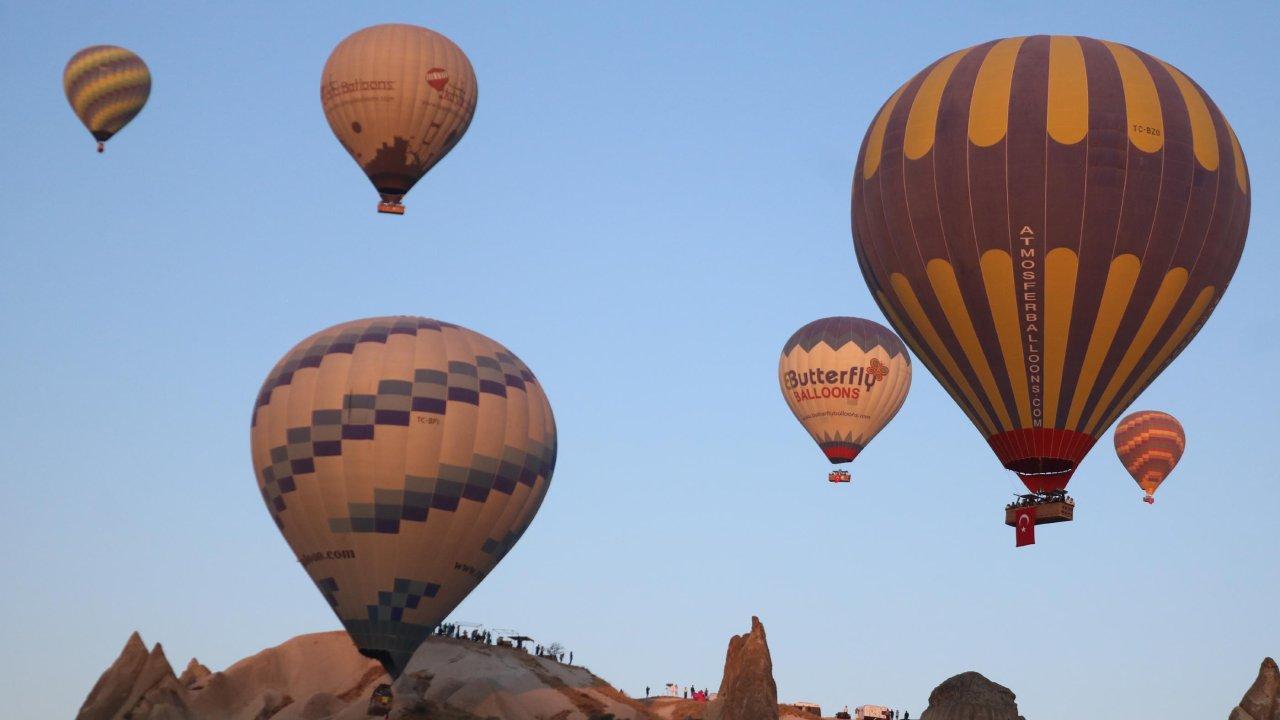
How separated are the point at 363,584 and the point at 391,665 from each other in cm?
255

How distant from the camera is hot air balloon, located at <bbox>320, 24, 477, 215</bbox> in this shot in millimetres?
67188

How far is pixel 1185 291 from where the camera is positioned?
54000 millimetres

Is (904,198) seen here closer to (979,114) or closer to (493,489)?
(979,114)

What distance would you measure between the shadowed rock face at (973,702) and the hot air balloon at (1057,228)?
1784 cm

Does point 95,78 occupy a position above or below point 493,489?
above

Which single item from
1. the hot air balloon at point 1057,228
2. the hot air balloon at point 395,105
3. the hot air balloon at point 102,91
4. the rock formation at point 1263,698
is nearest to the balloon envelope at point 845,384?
the rock formation at point 1263,698

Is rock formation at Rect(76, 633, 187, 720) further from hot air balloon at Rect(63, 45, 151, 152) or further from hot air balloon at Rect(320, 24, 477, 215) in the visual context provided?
hot air balloon at Rect(320, 24, 477, 215)

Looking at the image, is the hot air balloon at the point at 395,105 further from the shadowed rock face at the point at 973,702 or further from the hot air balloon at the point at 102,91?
the shadowed rock face at the point at 973,702

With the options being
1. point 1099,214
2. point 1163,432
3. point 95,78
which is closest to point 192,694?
point 95,78

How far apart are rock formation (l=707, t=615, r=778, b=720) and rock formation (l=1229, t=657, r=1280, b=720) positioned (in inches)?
670

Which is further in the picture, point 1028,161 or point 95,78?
point 95,78

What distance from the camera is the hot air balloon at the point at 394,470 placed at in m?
58.0

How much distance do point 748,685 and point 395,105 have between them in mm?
24039

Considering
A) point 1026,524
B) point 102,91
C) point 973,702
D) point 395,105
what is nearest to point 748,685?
point 973,702
